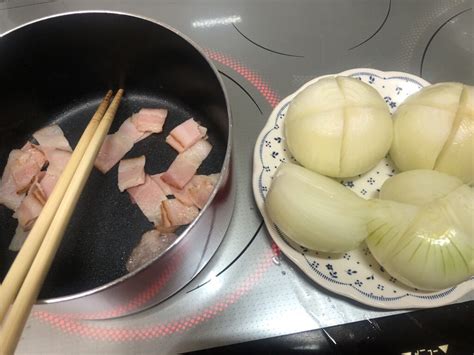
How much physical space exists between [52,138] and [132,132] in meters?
0.18

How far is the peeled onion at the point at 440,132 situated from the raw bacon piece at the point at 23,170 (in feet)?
2.39

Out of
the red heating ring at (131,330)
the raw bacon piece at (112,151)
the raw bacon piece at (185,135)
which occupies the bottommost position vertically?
the red heating ring at (131,330)

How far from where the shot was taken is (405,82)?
0.85 m

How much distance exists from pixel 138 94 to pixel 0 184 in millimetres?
359

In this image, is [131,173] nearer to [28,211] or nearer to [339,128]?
[28,211]

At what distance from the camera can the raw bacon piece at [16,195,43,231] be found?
0.80m

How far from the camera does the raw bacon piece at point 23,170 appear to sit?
0.85m

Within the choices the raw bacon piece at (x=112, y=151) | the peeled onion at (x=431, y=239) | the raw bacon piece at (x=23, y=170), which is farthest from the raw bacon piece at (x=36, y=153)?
the peeled onion at (x=431, y=239)

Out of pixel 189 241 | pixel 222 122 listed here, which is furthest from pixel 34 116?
pixel 189 241

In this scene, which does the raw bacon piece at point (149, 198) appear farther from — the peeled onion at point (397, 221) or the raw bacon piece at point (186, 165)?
the peeled onion at point (397, 221)

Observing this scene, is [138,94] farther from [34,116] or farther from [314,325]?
[314,325]

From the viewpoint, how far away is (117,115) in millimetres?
951

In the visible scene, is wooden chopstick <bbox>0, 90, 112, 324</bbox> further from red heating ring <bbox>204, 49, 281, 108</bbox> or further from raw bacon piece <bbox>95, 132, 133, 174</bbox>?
red heating ring <bbox>204, 49, 281, 108</bbox>

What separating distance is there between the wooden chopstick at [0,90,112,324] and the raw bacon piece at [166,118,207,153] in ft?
0.63
